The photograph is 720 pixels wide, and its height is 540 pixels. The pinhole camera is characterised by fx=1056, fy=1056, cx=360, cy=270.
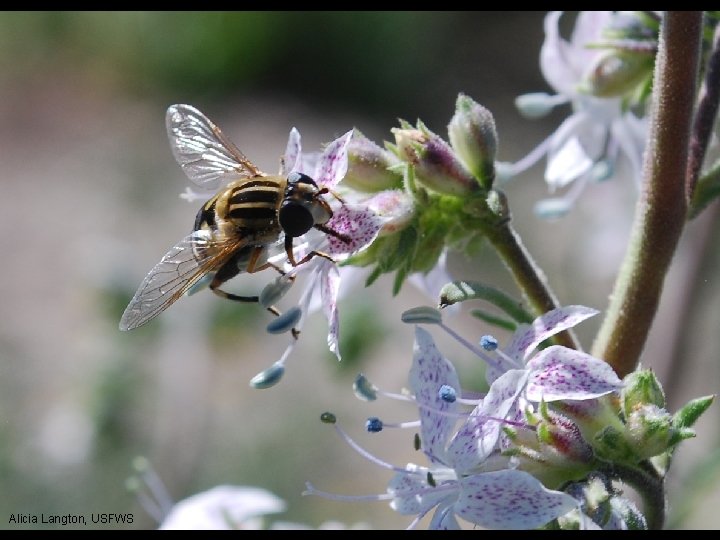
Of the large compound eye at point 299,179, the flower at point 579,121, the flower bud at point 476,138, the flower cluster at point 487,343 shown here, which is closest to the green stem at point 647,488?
the flower cluster at point 487,343

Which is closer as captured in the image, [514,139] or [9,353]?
[9,353]

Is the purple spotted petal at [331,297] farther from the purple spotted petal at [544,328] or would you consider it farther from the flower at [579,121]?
the flower at [579,121]

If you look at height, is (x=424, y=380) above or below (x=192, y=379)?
above

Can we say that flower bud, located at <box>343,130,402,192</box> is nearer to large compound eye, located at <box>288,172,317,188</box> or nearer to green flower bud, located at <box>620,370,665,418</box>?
large compound eye, located at <box>288,172,317,188</box>

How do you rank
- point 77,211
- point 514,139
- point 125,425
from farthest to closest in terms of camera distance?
point 514,139 < point 77,211 < point 125,425

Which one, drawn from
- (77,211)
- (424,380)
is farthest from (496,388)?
(77,211)

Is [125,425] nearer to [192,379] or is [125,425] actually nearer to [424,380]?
[192,379]
